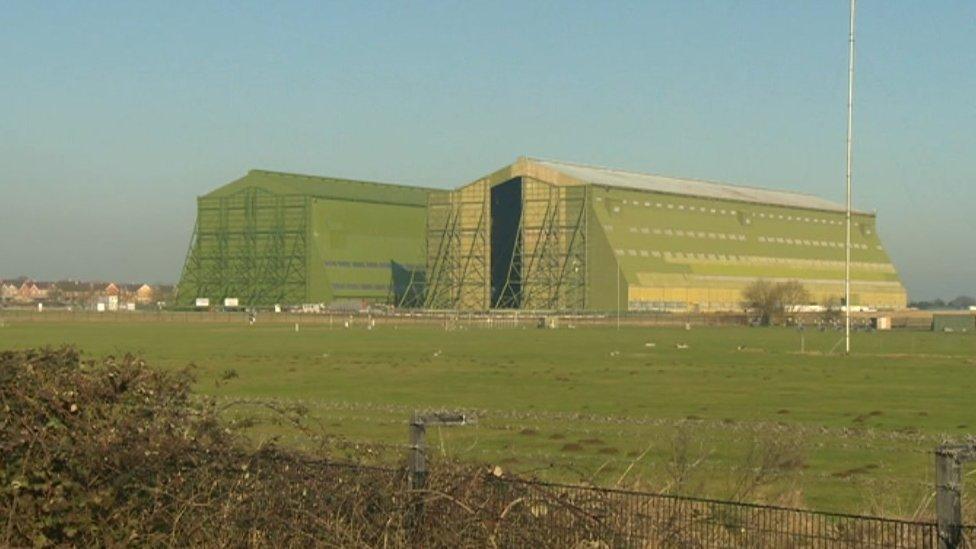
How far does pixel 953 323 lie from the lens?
13725cm

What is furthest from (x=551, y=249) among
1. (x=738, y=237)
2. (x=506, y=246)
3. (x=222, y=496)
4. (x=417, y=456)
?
(x=417, y=456)

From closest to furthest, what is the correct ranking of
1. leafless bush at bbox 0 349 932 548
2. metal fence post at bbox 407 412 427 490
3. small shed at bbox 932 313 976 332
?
leafless bush at bbox 0 349 932 548 → metal fence post at bbox 407 412 427 490 → small shed at bbox 932 313 976 332

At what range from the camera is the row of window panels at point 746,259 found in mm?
141750

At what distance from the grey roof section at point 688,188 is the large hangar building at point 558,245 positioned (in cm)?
49

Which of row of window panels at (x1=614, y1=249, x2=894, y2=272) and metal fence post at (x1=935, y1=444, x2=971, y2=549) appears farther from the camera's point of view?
row of window panels at (x1=614, y1=249, x2=894, y2=272)

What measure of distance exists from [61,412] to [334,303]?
477 feet

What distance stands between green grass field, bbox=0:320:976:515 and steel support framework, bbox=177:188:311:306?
7261cm

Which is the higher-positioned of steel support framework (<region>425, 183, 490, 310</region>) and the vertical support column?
steel support framework (<region>425, 183, 490, 310</region>)

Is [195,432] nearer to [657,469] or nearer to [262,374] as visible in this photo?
[657,469]

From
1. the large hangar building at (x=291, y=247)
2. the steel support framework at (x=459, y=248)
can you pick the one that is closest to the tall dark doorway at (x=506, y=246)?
the steel support framework at (x=459, y=248)

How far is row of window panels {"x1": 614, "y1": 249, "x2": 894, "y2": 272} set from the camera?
142m

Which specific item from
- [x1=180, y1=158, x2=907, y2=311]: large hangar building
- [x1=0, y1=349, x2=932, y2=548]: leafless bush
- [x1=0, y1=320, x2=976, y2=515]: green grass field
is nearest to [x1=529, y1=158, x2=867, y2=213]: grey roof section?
[x1=180, y1=158, x2=907, y2=311]: large hangar building

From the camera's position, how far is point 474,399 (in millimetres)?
35531

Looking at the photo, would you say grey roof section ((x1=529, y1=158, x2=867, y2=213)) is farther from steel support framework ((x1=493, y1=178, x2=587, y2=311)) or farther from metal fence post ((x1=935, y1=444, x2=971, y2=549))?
metal fence post ((x1=935, y1=444, x2=971, y2=549))
